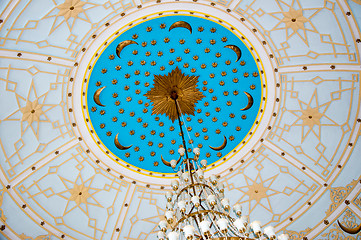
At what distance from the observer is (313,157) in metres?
10.0

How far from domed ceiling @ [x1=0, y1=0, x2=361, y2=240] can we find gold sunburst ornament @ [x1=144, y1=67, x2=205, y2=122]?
0.04 meters

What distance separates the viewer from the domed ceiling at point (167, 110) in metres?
8.78

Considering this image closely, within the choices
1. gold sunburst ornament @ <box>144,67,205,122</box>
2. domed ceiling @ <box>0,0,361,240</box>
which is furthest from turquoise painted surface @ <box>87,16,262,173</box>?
gold sunburst ornament @ <box>144,67,205,122</box>

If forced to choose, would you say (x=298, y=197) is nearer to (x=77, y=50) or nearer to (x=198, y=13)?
(x=198, y=13)

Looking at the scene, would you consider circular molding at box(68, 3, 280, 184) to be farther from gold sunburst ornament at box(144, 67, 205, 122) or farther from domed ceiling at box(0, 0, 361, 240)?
gold sunburst ornament at box(144, 67, 205, 122)

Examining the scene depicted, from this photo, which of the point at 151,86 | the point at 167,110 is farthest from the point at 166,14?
the point at 167,110

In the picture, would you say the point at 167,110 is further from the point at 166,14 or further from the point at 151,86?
the point at 166,14

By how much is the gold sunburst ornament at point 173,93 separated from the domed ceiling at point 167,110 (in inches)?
1.4

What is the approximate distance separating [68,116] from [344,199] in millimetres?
9220

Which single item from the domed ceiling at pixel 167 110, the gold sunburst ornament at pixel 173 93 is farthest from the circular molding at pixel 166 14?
the gold sunburst ornament at pixel 173 93

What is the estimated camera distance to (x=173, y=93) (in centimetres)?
946

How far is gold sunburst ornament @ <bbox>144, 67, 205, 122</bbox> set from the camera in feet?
31.3

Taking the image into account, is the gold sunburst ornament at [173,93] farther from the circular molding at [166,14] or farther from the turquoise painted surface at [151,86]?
the circular molding at [166,14]

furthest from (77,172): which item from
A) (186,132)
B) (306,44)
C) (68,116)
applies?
(306,44)
